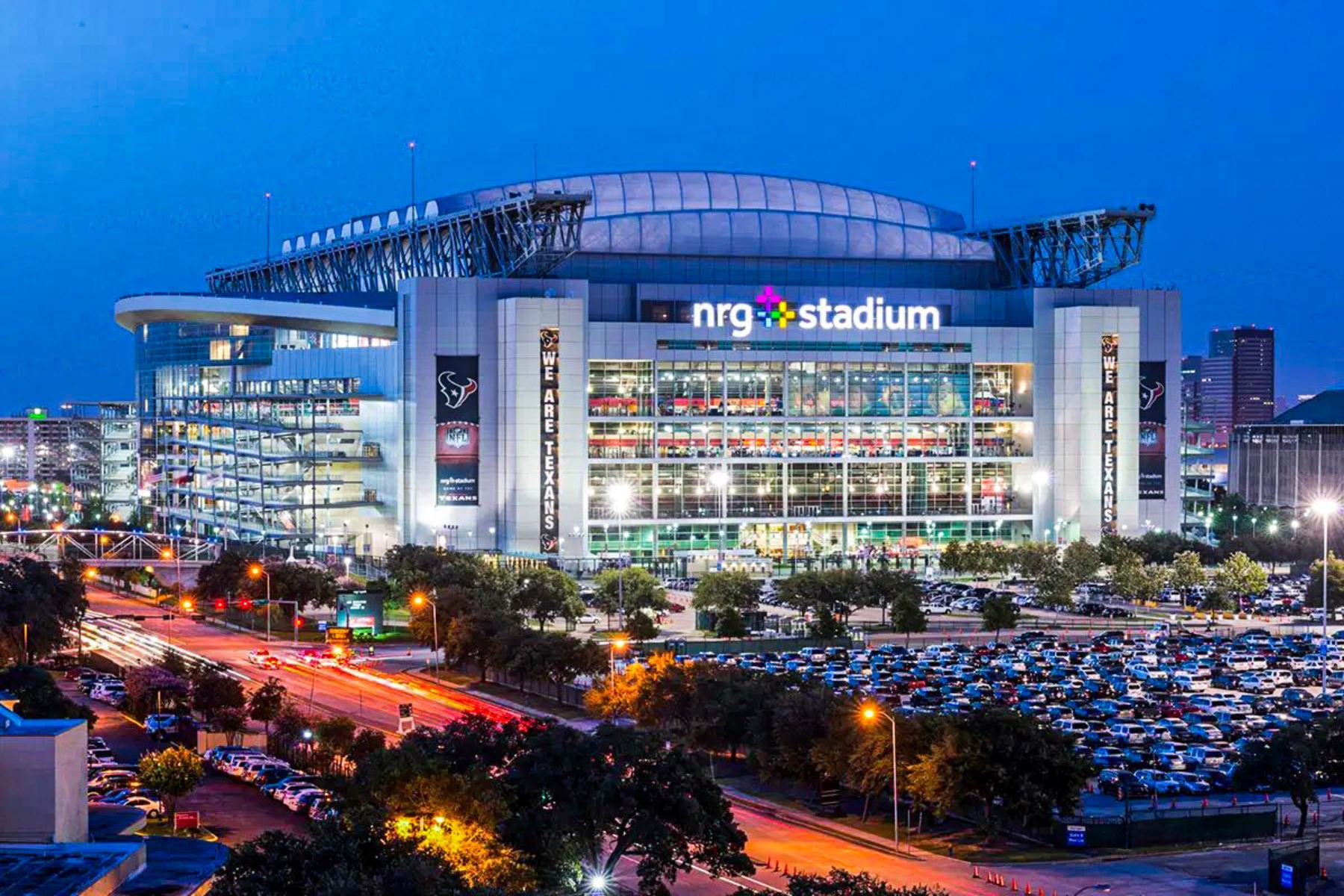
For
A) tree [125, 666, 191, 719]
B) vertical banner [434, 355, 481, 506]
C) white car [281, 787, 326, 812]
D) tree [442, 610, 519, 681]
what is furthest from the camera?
vertical banner [434, 355, 481, 506]

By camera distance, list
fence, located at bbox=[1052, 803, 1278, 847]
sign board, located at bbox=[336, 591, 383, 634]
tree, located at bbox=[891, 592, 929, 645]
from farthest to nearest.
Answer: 1. sign board, located at bbox=[336, 591, 383, 634]
2. tree, located at bbox=[891, 592, 929, 645]
3. fence, located at bbox=[1052, 803, 1278, 847]

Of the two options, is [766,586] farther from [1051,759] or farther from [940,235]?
[1051,759]

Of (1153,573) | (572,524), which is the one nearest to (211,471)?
(572,524)

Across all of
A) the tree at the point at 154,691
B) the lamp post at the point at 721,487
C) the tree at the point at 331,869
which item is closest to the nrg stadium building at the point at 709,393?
the lamp post at the point at 721,487

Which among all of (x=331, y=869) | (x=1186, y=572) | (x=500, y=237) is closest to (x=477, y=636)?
(x=331, y=869)

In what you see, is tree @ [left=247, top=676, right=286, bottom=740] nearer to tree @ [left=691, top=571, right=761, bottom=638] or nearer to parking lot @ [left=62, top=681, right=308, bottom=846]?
parking lot @ [left=62, top=681, right=308, bottom=846]

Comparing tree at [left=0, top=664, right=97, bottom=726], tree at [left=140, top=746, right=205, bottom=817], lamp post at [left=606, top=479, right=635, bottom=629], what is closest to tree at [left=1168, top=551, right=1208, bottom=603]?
lamp post at [left=606, top=479, right=635, bottom=629]

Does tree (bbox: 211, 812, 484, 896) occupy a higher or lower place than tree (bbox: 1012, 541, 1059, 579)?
lower
